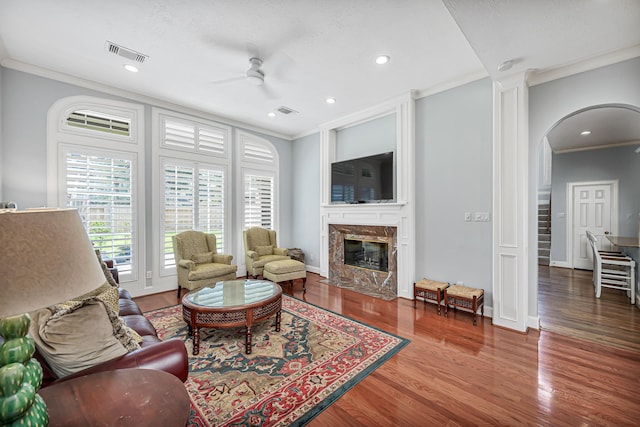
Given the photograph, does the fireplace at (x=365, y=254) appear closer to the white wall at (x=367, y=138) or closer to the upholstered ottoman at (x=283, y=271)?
the upholstered ottoman at (x=283, y=271)

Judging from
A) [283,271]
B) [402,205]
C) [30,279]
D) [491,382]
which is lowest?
[491,382]

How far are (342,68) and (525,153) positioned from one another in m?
2.30

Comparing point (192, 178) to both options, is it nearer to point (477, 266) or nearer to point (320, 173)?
point (320, 173)

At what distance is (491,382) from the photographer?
2084 mm

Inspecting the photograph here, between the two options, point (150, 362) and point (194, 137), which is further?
point (194, 137)

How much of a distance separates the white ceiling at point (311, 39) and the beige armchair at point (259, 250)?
2.49m

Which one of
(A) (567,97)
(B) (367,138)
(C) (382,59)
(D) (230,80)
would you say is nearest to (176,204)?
(D) (230,80)

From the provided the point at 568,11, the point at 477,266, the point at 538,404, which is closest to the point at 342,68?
the point at 568,11

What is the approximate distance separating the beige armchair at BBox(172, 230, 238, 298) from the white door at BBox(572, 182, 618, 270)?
7.49 meters

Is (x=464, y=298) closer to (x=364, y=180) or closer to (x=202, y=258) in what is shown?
(x=364, y=180)

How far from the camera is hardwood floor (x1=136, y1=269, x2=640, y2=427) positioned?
5.75 feet

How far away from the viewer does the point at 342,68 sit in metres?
3.27

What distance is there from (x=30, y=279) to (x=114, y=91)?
14.4 feet

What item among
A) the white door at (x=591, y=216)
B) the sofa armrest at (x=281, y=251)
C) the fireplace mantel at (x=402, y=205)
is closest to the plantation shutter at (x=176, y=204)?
the sofa armrest at (x=281, y=251)
